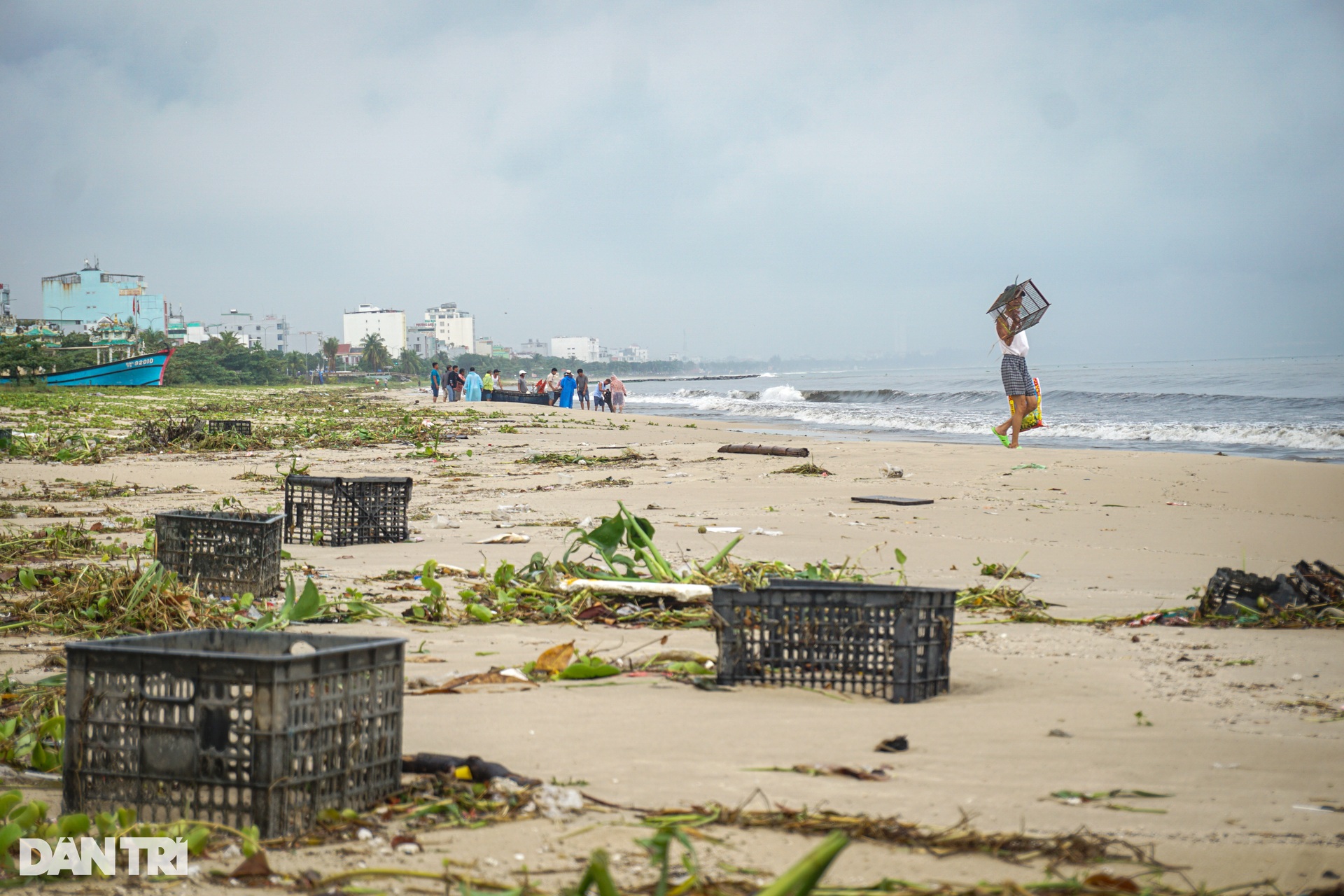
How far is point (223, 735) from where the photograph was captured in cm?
219

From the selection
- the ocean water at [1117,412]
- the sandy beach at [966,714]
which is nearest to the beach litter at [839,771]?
Answer: the sandy beach at [966,714]

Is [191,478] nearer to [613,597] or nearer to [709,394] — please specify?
[613,597]

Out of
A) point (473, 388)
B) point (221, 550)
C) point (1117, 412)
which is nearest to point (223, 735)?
point (221, 550)

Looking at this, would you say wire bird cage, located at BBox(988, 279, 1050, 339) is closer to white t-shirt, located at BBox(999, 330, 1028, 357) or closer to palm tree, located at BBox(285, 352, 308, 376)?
white t-shirt, located at BBox(999, 330, 1028, 357)

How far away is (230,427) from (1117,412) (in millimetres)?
26245

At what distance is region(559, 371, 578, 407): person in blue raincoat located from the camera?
110 ft

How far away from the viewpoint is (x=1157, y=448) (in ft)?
65.4

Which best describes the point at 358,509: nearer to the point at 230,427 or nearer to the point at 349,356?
the point at 230,427

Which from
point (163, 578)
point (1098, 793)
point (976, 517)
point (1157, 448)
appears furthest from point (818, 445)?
point (1098, 793)

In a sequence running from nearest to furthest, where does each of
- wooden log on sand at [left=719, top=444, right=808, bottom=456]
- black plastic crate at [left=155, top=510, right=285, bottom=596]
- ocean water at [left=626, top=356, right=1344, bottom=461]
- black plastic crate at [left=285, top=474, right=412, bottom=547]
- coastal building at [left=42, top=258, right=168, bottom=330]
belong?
black plastic crate at [left=155, top=510, right=285, bottom=596], black plastic crate at [left=285, top=474, right=412, bottom=547], wooden log on sand at [left=719, top=444, right=808, bottom=456], ocean water at [left=626, top=356, right=1344, bottom=461], coastal building at [left=42, top=258, right=168, bottom=330]

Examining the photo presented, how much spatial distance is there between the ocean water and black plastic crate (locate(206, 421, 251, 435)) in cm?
1442

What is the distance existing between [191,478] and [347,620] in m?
8.28

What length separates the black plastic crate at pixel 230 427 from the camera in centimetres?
1600

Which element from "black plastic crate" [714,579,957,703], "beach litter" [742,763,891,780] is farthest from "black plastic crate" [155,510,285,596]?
"beach litter" [742,763,891,780]
